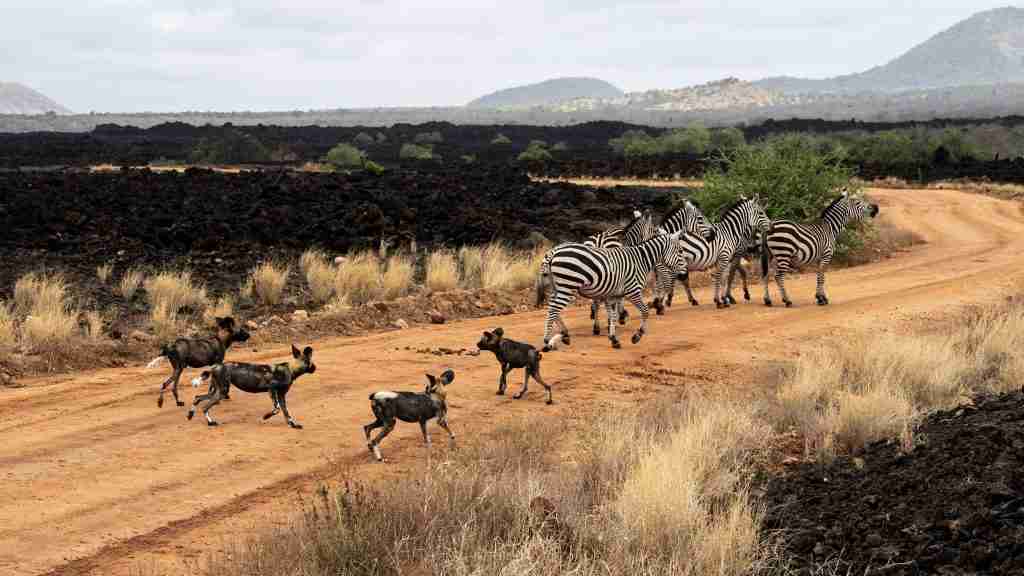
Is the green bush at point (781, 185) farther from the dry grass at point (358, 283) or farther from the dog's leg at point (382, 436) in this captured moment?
the dog's leg at point (382, 436)

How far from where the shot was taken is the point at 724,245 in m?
20.2

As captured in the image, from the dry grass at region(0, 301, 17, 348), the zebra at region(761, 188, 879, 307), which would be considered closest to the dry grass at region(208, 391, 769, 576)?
the dry grass at region(0, 301, 17, 348)

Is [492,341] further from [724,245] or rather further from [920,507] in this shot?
[724,245]

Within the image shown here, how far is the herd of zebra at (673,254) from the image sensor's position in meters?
15.5

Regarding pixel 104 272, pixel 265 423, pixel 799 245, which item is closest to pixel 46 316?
pixel 104 272

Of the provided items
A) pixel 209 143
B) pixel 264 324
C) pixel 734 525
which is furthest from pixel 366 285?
pixel 209 143

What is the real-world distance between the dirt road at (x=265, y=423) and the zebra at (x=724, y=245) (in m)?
0.63

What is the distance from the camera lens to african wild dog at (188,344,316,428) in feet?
36.3

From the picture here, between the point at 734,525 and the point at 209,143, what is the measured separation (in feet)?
229

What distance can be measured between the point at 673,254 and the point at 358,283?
246 inches

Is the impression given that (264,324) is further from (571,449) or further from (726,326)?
(571,449)

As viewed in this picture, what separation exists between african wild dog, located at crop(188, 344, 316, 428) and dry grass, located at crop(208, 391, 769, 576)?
8.79 feet

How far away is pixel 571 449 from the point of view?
10.3 metres

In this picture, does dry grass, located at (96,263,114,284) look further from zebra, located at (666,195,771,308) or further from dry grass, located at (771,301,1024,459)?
dry grass, located at (771,301,1024,459)
